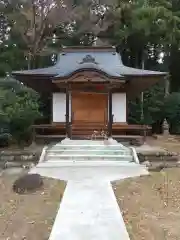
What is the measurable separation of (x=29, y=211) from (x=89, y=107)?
9318 millimetres

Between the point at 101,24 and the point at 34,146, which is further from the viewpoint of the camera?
the point at 101,24

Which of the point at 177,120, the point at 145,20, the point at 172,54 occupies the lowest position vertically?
the point at 177,120

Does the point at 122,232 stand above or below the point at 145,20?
below

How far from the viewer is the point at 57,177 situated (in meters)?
9.22

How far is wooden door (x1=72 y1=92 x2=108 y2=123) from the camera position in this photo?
1547 cm

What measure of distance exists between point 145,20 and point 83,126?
8.99 metres

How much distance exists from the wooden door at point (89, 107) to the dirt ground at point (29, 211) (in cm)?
687

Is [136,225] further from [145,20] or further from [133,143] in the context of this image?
[145,20]

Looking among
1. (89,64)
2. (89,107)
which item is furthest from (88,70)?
(89,107)

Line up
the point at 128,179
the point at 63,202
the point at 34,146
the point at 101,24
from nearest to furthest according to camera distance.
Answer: the point at 63,202 → the point at 128,179 → the point at 34,146 → the point at 101,24

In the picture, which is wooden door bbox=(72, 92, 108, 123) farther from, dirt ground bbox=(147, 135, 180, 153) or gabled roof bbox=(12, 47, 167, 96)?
dirt ground bbox=(147, 135, 180, 153)

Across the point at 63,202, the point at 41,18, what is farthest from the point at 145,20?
the point at 63,202

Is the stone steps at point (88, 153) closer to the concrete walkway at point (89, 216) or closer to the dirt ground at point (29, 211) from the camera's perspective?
the dirt ground at point (29, 211)

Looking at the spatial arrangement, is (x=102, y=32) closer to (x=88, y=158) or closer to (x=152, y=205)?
(x=88, y=158)
